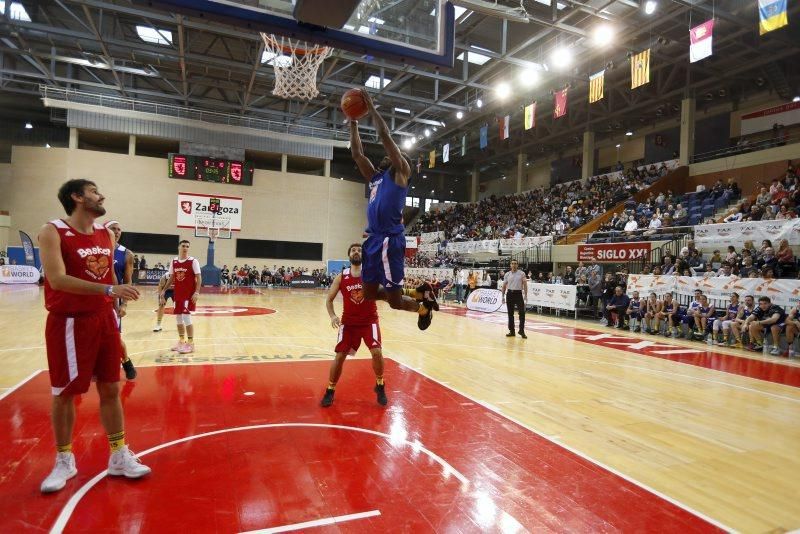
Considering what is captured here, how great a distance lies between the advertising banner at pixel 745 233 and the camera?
11.1 metres

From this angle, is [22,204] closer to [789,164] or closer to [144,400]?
[144,400]

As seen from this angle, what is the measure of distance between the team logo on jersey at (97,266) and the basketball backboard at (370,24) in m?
2.39

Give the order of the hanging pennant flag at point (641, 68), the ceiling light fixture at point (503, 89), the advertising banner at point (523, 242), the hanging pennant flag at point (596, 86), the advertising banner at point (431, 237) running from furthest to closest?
1. the advertising banner at point (431, 237)
2. the advertising banner at point (523, 242)
3. the ceiling light fixture at point (503, 89)
4. the hanging pennant flag at point (596, 86)
5. the hanging pennant flag at point (641, 68)

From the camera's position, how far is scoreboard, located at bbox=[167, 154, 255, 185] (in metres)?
25.0

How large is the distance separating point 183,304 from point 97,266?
4.50 meters

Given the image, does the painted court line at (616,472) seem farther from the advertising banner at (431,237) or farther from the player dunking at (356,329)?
the advertising banner at (431,237)

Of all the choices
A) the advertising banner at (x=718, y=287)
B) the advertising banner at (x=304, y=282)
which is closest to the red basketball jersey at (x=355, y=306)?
the advertising banner at (x=718, y=287)

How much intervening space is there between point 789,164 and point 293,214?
78.0 feet

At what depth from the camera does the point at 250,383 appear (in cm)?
567

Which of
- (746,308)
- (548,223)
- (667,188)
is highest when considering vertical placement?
(667,188)

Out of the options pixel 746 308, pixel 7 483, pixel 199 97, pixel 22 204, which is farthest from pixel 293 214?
pixel 7 483

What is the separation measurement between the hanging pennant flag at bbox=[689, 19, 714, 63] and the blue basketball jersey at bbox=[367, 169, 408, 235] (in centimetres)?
1214

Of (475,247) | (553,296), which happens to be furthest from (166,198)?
(553,296)

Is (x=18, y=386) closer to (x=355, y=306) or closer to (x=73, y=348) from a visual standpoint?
(x=73, y=348)
